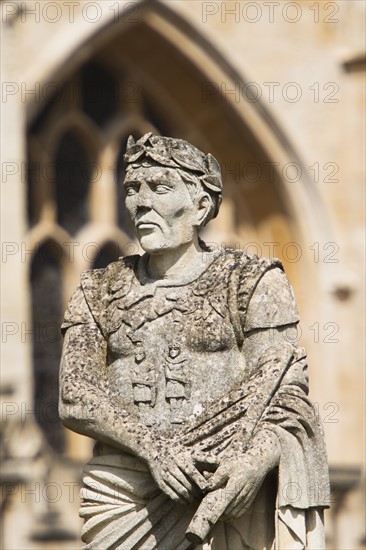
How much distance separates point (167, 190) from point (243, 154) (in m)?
12.8

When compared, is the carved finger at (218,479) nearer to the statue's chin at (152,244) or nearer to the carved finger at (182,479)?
the carved finger at (182,479)

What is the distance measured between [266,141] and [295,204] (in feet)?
→ 2.01

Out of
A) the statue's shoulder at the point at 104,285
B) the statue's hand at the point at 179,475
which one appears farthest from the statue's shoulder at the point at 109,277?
the statue's hand at the point at 179,475

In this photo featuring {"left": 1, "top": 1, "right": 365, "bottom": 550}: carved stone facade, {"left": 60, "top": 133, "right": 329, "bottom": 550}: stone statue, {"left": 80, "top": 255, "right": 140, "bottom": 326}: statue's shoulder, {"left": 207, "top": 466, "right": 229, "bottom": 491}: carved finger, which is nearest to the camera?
{"left": 207, "top": 466, "right": 229, "bottom": 491}: carved finger

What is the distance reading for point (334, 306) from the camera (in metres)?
20.7

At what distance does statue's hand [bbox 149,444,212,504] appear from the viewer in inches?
303

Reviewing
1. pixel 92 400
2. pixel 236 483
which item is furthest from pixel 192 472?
pixel 92 400

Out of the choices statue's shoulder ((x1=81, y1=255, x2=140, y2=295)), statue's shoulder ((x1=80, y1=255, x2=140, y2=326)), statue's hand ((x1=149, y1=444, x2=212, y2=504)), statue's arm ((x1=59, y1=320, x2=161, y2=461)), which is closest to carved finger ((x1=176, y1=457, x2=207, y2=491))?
statue's hand ((x1=149, y1=444, x2=212, y2=504))

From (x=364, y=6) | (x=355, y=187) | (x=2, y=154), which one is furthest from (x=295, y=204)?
(x=2, y=154)

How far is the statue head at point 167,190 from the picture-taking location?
26.5ft

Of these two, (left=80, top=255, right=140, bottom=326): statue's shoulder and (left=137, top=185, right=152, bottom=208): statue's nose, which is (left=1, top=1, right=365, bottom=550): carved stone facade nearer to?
(left=80, top=255, right=140, bottom=326): statue's shoulder

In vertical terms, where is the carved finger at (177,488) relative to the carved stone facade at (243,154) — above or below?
below

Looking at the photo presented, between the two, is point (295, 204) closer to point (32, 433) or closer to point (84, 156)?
point (84, 156)

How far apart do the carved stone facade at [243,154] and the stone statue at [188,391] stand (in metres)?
11.2
